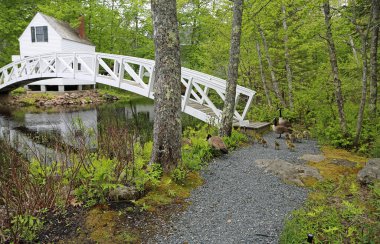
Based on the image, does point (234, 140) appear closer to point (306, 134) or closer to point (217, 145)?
point (217, 145)

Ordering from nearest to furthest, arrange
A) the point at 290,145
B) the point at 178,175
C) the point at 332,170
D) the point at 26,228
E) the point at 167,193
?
the point at 26,228, the point at 167,193, the point at 178,175, the point at 332,170, the point at 290,145

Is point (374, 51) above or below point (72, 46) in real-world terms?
below

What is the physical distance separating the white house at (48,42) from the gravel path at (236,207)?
18.9m

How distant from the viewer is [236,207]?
3.69 m

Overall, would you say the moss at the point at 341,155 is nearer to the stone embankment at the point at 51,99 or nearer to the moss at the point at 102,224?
the moss at the point at 102,224

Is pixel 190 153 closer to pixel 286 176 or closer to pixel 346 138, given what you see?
pixel 286 176

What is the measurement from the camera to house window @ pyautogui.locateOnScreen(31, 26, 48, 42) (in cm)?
2106

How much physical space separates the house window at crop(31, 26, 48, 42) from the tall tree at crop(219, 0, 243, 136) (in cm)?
1918

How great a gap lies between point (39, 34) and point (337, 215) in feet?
77.4

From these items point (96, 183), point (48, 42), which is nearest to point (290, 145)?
point (96, 183)

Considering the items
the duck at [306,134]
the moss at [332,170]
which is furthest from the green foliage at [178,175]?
the duck at [306,134]

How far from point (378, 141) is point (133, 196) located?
5.48 m

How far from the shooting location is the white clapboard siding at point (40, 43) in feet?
68.5

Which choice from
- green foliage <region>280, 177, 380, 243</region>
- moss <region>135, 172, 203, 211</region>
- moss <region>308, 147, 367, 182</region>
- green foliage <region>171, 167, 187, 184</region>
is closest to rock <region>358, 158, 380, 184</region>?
green foliage <region>280, 177, 380, 243</region>
